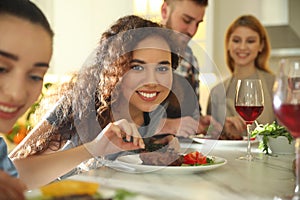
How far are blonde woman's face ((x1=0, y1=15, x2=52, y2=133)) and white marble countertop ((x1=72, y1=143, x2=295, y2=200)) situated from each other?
0.64ft

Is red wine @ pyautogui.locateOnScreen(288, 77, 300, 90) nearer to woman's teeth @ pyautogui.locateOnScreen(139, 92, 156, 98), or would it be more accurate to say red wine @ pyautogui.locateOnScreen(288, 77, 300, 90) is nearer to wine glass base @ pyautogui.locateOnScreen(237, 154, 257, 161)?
wine glass base @ pyautogui.locateOnScreen(237, 154, 257, 161)

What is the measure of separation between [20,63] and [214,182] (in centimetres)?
43

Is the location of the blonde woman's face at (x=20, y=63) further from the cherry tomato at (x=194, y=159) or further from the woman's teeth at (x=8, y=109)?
the cherry tomato at (x=194, y=159)

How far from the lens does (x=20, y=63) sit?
570 mm

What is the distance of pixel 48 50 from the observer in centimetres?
61

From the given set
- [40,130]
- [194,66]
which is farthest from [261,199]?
[194,66]

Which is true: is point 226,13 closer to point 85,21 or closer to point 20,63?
point 85,21

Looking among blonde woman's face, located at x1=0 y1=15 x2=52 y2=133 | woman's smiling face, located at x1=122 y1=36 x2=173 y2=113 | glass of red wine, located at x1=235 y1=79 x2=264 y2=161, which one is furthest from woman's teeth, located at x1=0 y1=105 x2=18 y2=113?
glass of red wine, located at x1=235 y1=79 x2=264 y2=161

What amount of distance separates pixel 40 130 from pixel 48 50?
2.20 feet

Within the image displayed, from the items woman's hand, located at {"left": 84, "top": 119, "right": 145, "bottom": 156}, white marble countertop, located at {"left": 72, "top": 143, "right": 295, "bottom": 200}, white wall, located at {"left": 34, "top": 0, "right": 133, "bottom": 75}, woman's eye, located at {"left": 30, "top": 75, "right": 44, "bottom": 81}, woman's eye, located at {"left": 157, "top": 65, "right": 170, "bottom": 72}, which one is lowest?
white marble countertop, located at {"left": 72, "top": 143, "right": 295, "bottom": 200}

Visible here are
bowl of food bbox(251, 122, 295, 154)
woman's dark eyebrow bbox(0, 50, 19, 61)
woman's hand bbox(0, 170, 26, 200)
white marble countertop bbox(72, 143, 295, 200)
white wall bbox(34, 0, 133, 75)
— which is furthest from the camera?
white wall bbox(34, 0, 133, 75)

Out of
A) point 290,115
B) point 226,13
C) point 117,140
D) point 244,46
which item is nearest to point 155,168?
point 117,140

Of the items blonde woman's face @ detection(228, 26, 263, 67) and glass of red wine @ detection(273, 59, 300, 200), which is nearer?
glass of red wine @ detection(273, 59, 300, 200)

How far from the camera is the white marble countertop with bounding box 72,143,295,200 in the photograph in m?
0.72
